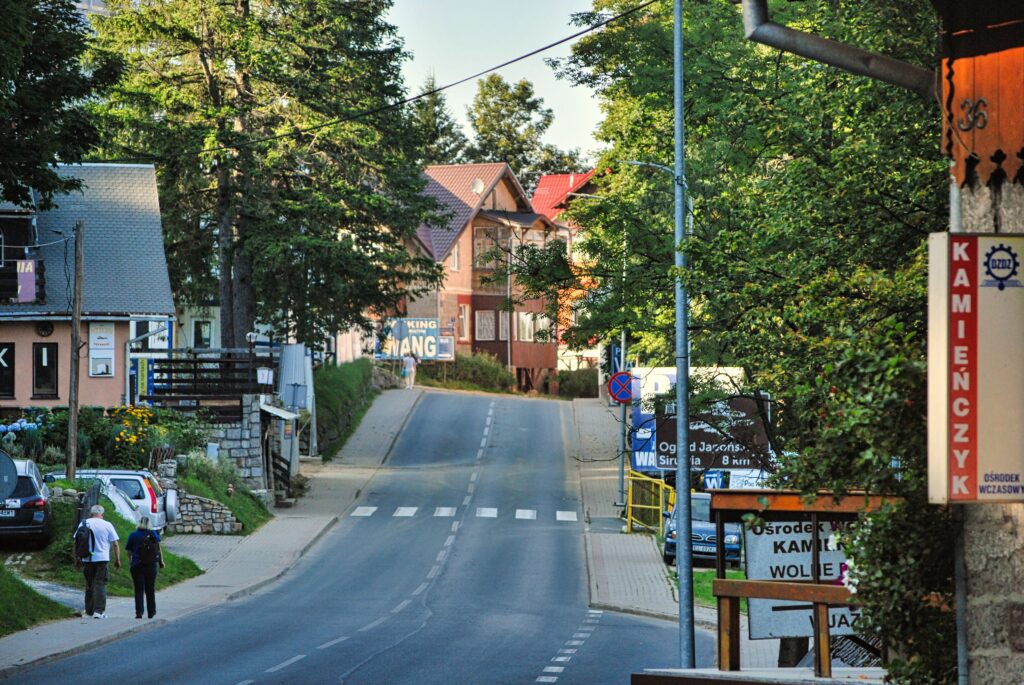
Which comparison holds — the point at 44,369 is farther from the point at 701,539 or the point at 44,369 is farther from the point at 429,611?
the point at 429,611

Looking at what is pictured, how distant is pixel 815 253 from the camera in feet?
38.9

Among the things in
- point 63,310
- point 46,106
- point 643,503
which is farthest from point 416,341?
point 46,106

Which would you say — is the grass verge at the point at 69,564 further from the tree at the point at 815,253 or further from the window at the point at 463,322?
the window at the point at 463,322

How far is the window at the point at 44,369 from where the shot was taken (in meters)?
43.5

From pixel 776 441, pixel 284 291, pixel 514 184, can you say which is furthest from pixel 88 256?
pixel 514 184

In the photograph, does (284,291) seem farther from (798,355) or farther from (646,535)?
(798,355)

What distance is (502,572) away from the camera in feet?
107

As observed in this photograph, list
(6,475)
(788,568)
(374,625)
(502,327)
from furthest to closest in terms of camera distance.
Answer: (502,327), (374,625), (6,475), (788,568)

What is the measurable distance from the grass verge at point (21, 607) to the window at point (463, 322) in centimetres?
6134

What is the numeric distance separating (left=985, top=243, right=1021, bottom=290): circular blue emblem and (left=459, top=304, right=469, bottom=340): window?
77929mm

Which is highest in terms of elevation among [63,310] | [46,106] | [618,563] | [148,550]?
[46,106]

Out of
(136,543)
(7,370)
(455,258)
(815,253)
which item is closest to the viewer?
(815,253)

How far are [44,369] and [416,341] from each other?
29611 mm

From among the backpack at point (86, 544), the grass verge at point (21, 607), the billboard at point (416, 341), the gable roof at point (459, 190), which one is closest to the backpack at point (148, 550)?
the backpack at point (86, 544)
